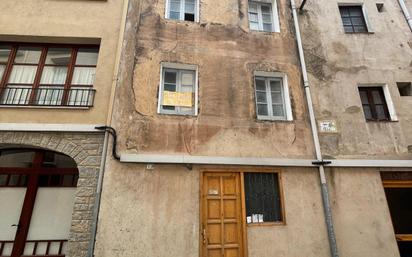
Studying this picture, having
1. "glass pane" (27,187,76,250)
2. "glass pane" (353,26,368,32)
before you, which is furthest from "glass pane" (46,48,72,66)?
"glass pane" (353,26,368,32)

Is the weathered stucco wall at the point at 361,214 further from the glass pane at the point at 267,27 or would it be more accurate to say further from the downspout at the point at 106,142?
the downspout at the point at 106,142

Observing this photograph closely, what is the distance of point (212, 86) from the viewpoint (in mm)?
6695

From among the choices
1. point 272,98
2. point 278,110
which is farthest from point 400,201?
point 272,98

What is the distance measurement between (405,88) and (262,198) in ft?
19.1

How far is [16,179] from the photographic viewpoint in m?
6.02

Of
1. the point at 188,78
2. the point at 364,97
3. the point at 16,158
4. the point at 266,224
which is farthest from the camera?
the point at 364,97

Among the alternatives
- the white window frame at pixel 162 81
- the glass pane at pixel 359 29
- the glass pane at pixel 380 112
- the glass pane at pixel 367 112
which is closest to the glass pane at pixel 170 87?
the white window frame at pixel 162 81

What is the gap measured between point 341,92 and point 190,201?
526 cm

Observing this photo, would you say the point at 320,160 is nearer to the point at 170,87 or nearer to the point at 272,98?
the point at 272,98

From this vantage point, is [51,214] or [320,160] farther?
[320,160]

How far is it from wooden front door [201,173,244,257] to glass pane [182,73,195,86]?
8.29 feet

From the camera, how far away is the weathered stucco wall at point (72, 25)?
253 inches

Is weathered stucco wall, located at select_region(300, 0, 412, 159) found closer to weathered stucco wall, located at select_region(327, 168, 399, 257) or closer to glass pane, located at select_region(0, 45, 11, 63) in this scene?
weathered stucco wall, located at select_region(327, 168, 399, 257)

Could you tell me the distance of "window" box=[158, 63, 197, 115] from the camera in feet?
21.2
